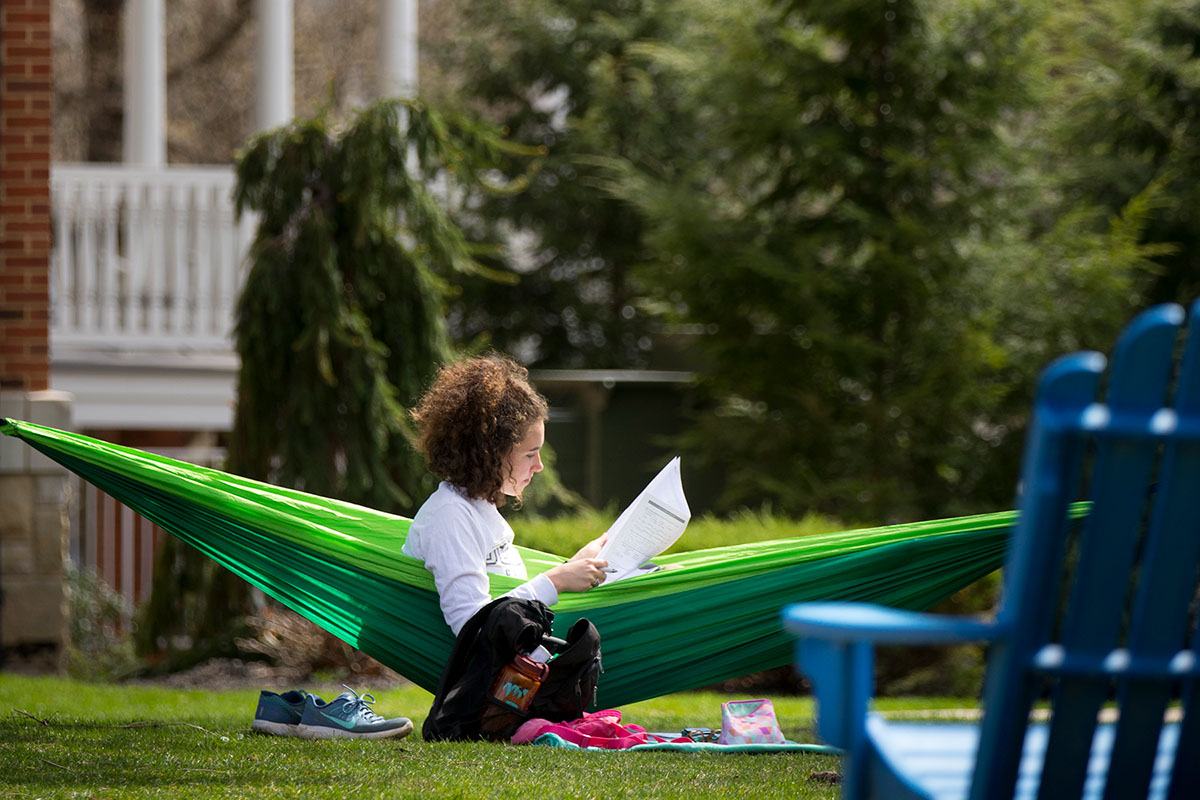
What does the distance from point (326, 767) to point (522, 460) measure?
34.3 inches

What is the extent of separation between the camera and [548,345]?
10180mm

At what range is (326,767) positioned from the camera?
103 inches

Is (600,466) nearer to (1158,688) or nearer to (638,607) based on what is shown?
(638,607)

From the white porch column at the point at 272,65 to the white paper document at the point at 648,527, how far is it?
572cm

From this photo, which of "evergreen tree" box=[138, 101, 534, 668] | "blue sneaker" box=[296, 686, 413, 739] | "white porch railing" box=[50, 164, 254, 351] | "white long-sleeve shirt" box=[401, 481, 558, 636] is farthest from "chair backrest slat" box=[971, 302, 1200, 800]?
"white porch railing" box=[50, 164, 254, 351]

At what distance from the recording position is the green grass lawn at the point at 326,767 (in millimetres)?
2383

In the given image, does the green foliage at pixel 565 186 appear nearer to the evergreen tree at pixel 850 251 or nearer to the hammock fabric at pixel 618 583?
the evergreen tree at pixel 850 251

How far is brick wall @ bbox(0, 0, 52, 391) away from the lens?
5.85 meters

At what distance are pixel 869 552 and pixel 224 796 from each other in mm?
1535

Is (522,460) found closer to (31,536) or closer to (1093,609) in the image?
(1093,609)

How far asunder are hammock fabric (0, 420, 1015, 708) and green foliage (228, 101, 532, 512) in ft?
7.93

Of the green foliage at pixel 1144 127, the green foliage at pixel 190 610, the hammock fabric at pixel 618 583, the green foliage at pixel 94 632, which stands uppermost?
the green foliage at pixel 1144 127

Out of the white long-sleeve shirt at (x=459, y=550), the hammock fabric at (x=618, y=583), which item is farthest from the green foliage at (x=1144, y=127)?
the white long-sleeve shirt at (x=459, y=550)

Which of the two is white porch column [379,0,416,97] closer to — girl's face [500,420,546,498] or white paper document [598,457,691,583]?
girl's face [500,420,546,498]
